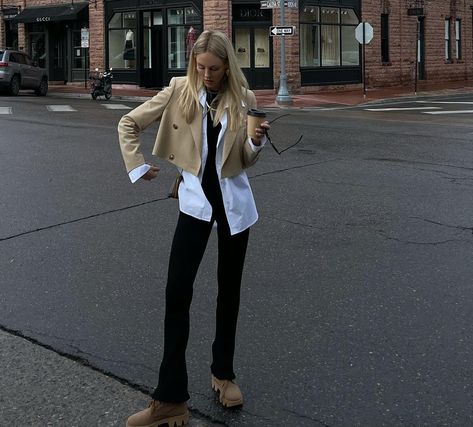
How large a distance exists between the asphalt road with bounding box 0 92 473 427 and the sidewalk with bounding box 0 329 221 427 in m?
0.13

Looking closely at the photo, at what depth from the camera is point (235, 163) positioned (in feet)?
11.2

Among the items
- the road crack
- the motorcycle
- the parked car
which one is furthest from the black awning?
the road crack

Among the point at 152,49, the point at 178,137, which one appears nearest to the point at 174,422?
the point at 178,137

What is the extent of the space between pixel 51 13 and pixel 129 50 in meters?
5.36

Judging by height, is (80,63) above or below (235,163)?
above

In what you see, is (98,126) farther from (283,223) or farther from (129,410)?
(129,410)

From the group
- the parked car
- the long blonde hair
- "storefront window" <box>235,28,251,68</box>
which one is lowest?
the long blonde hair

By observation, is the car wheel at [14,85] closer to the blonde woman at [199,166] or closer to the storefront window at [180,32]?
the storefront window at [180,32]

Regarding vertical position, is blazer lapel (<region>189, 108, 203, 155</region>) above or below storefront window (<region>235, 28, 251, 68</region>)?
below

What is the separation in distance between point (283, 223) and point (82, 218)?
2.16 metres

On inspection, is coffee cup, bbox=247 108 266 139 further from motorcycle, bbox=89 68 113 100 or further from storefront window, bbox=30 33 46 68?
storefront window, bbox=30 33 46 68

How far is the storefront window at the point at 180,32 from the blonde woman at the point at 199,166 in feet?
82.6

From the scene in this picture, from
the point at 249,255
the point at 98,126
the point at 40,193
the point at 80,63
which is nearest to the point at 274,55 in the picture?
the point at 80,63

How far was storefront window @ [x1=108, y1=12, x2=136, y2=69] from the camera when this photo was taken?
3017 centimetres
